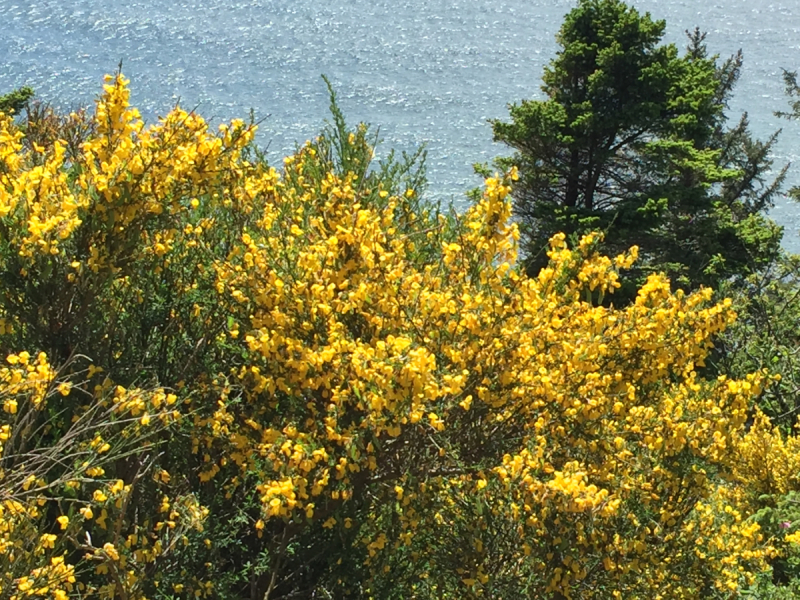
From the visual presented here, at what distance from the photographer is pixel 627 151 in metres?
14.5

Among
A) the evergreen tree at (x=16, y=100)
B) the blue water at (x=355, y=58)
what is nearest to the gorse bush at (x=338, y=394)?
the evergreen tree at (x=16, y=100)

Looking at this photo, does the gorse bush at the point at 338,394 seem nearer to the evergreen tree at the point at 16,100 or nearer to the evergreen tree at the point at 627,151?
the evergreen tree at the point at 627,151

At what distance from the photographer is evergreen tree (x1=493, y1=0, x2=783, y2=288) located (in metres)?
12.8

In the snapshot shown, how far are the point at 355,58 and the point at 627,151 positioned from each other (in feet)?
65.9

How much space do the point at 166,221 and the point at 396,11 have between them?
38794mm

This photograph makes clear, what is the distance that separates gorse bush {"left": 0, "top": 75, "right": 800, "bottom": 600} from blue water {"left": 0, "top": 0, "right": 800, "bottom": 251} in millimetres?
18182

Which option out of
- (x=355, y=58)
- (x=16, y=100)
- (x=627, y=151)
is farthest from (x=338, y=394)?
(x=355, y=58)

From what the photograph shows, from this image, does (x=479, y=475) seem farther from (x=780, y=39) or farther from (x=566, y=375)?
(x=780, y=39)

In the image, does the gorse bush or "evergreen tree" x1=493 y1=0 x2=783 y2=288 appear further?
"evergreen tree" x1=493 y1=0 x2=783 y2=288

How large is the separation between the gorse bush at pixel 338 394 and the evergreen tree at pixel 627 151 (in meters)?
8.95

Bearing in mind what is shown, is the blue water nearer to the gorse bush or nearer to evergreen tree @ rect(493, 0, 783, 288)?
evergreen tree @ rect(493, 0, 783, 288)

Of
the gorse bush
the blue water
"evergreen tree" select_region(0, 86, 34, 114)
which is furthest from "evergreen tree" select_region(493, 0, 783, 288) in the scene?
the gorse bush

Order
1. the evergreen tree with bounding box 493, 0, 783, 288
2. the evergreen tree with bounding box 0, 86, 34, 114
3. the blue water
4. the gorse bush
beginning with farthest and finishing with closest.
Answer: the blue water, the evergreen tree with bounding box 0, 86, 34, 114, the evergreen tree with bounding box 493, 0, 783, 288, the gorse bush

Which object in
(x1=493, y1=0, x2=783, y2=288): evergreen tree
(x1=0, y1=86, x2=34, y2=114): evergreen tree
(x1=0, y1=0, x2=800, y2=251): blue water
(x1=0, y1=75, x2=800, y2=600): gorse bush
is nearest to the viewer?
(x1=0, y1=75, x2=800, y2=600): gorse bush
